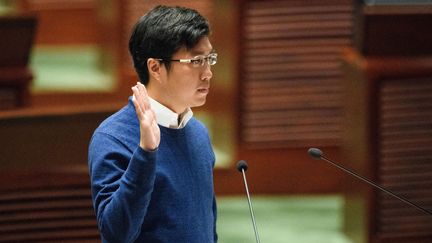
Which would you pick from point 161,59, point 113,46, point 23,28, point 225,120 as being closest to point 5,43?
point 23,28

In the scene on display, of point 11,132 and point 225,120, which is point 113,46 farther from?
point 11,132

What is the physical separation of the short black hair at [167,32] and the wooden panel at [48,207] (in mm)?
937

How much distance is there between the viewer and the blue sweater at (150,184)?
1348mm

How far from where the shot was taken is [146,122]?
4.37ft

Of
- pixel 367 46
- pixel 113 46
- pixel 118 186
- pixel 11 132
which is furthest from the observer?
pixel 113 46

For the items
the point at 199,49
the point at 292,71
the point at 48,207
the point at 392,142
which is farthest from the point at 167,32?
the point at 292,71

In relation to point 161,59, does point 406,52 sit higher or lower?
lower

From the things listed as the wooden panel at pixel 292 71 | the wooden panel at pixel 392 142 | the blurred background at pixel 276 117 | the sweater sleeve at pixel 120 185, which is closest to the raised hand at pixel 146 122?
the sweater sleeve at pixel 120 185

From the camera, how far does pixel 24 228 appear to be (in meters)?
2.38

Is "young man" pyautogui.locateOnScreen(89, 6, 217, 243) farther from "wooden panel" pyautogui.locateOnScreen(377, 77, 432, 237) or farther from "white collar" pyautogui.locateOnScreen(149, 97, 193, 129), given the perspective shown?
"wooden panel" pyautogui.locateOnScreen(377, 77, 432, 237)

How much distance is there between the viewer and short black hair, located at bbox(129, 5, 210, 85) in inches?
57.8

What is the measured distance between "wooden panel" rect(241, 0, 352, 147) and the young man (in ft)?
6.31

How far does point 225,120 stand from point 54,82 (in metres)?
1.02

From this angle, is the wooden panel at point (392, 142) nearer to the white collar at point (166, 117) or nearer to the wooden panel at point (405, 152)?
the wooden panel at point (405, 152)
